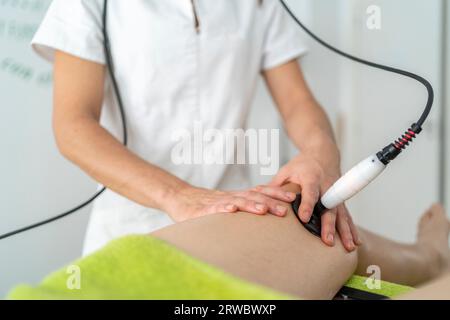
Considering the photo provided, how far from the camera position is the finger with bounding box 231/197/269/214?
27.5 inches

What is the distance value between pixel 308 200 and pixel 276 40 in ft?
1.86

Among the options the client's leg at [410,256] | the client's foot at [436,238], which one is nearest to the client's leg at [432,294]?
the client's leg at [410,256]

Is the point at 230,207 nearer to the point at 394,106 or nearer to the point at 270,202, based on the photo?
the point at 270,202

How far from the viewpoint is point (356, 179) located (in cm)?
69

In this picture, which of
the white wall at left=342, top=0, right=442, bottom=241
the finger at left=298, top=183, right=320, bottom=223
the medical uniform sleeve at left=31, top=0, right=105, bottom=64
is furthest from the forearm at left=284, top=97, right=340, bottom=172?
the white wall at left=342, top=0, right=442, bottom=241

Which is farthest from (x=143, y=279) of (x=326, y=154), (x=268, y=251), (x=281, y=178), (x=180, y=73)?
(x=180, y=73)

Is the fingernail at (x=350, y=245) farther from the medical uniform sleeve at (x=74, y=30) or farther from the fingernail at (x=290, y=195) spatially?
the medical uniform sleeve at (x=74, y=30)

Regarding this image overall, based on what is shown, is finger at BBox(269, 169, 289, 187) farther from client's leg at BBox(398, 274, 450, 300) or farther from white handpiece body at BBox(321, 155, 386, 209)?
client's leg at BBox(398, 274, 450, 300)

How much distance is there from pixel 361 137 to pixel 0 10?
1264 millimetres

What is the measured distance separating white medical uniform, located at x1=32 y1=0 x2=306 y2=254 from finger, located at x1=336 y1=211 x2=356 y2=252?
38cm

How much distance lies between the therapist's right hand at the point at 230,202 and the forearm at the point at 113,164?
3 cm

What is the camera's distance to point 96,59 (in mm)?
974
